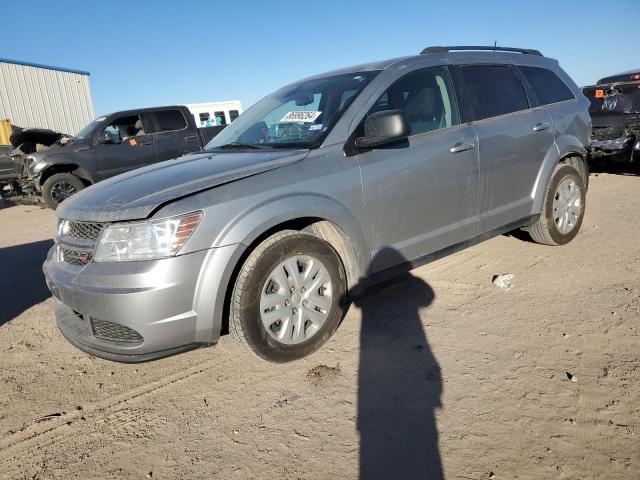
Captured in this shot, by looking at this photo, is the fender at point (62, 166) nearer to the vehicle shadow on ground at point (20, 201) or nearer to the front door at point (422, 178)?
the vehicle shadow on ground at point (20, 201)

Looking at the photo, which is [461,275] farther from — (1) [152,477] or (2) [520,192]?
(1) [152,477]

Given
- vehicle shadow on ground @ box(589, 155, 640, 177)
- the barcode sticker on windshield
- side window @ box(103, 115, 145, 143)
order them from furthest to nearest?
side window @ box(103, 115, 145, 143), vehicle shadow on ground @ box(589, 155, 640, 177), the barcode sticker on windshield

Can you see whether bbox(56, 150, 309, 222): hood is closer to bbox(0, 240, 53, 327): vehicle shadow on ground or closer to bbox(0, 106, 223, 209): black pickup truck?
bbox(0, 240, 53, 327): vehicle shadow on ground

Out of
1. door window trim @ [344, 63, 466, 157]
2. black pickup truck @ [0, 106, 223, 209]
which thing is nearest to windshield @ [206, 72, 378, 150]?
door window trim @ [344, 63, 466, 157]

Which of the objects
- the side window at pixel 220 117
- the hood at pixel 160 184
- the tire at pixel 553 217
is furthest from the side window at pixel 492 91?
the side window at pixel 220 117

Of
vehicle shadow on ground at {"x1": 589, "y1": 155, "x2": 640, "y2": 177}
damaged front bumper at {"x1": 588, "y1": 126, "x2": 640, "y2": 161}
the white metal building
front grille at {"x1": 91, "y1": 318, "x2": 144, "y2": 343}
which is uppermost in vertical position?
the white metal building

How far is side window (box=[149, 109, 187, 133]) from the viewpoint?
31.9 feet

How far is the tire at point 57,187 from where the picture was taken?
8836 mm

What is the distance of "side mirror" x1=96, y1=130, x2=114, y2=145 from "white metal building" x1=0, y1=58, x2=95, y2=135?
1117 cm

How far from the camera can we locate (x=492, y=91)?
Result: 389 cm

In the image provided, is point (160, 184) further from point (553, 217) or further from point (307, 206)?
point (553, 217)

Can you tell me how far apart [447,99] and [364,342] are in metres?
1.99

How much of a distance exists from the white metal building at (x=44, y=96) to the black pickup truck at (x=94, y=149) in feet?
31.6

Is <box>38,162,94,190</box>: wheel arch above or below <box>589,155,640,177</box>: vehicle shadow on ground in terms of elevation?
above
